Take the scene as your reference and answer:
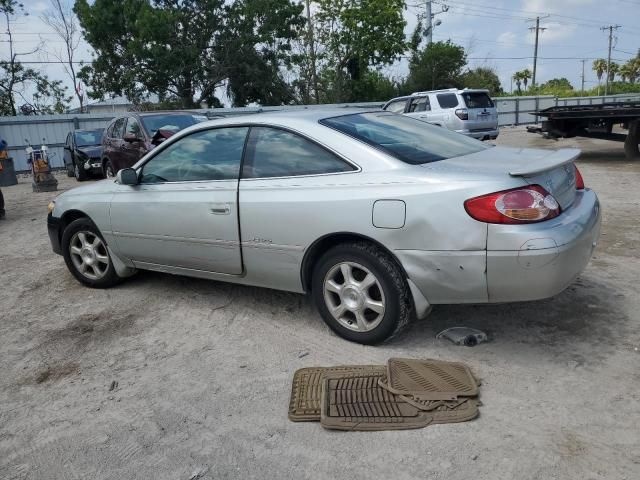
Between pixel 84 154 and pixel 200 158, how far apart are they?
12.5m

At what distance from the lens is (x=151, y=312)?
459cm

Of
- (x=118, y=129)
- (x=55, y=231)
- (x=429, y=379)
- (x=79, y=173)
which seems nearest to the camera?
(x=429, y=379)

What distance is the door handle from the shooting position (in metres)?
4.00

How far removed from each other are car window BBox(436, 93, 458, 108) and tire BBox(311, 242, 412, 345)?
13.7 m

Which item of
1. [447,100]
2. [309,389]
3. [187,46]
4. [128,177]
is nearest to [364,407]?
[309,389]

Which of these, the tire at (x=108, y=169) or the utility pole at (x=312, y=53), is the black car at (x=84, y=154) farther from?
the utility pole at (x=312, y=53)

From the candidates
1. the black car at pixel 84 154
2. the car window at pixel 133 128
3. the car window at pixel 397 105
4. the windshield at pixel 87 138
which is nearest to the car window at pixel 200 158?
the car window at pixel 133 128

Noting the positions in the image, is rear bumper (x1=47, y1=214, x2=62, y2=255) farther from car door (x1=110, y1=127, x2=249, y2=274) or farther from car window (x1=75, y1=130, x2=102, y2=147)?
car window (x1=75, y1=130, x2=102, y2=147)

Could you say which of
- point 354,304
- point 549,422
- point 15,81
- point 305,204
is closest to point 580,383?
point 549,422

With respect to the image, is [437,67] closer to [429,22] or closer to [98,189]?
[429,22]

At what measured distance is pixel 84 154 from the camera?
607 inches

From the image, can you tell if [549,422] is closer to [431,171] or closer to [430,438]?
[430,438]

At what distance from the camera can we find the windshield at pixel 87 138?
16.3 meters

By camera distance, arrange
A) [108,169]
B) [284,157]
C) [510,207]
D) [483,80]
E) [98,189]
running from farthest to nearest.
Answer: [483,80] < [108,169] < [98,189] < [284,157] < [510,207]
